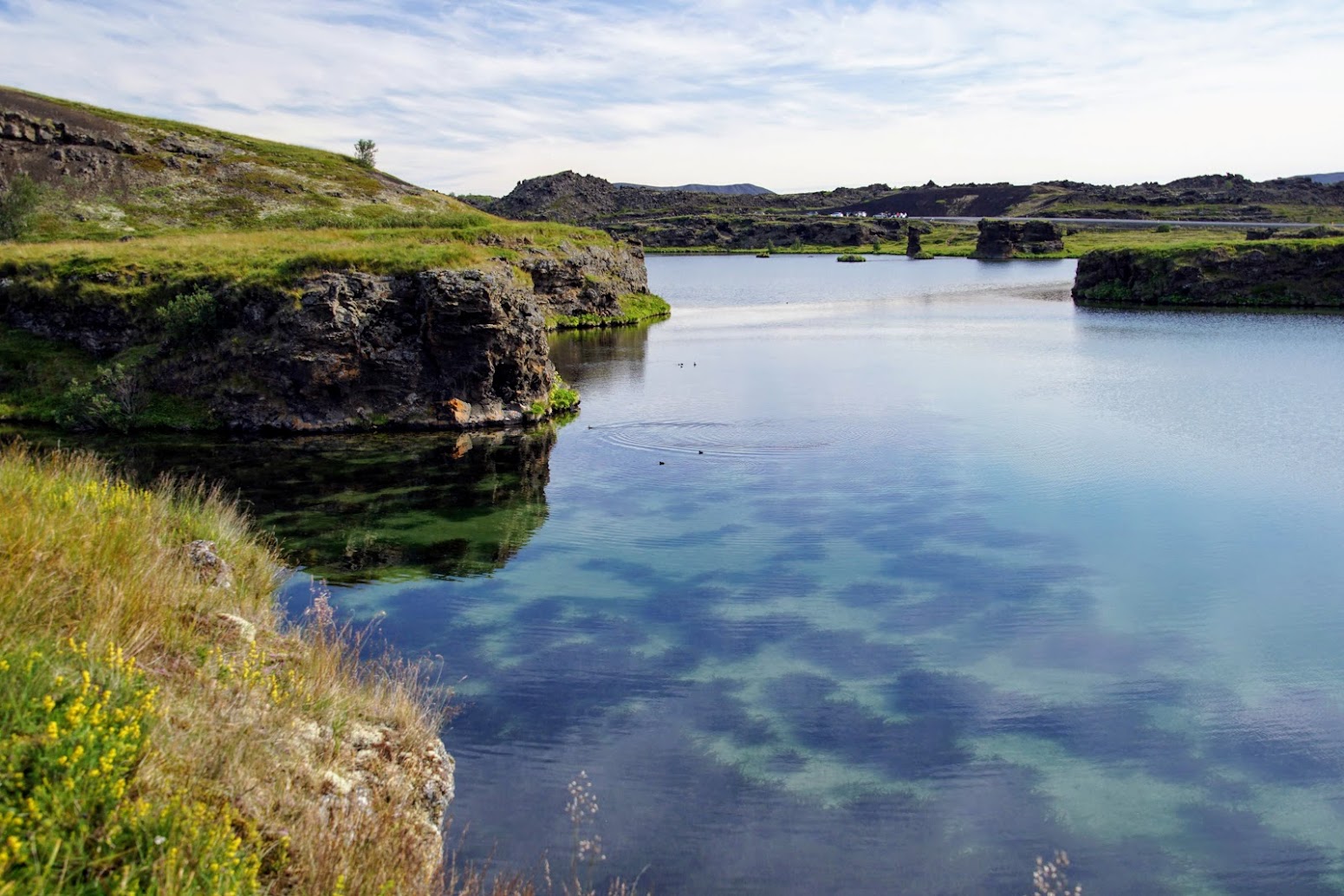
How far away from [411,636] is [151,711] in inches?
417

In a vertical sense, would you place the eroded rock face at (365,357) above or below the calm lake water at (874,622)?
above

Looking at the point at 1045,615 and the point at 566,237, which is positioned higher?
the point at 566,237

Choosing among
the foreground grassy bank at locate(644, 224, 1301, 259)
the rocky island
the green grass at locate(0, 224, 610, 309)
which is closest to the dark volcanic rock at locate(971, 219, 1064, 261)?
the foreground grassy bank at locate(644, 224, 1301, 259)

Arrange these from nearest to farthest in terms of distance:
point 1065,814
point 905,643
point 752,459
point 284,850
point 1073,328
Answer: point 284,850
point 1065,814
point 905,643
point 752,459
point 1073,328

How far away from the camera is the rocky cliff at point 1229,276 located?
83.8 m

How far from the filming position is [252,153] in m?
97.7

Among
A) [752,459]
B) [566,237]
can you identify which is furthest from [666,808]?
[566,237]

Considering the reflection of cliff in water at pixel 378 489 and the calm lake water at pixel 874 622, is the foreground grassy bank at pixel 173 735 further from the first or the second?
the reflection of cliff in water at pixel 378 489

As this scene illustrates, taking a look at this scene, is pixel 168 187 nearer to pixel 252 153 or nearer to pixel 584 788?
pixel 252 153

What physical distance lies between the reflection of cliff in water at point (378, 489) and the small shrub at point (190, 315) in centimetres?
486

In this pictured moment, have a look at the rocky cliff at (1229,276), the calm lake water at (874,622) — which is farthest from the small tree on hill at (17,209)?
the rocky cliff at (1229,276)

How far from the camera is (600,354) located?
6156 centimetres

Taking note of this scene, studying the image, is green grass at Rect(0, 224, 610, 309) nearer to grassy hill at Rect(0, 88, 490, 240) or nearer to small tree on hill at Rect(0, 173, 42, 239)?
small tree on hill at Rect(0, 173, 42, 239)

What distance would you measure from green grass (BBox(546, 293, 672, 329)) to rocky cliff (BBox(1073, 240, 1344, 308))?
39.2 metres
